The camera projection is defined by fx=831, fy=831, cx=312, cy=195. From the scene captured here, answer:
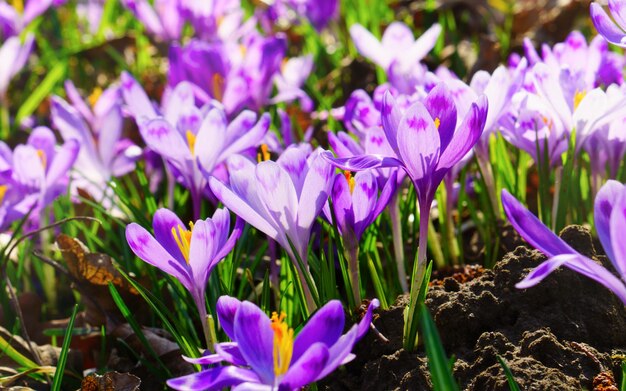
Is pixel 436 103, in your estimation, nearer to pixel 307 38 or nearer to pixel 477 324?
pixel 477 324

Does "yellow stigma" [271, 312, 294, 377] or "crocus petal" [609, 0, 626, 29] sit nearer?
"yellow stigma" [271, 312, 294, 377]

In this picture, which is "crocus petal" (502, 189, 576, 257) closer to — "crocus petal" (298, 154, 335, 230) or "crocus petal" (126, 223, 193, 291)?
"crocus petal" (298, 154, 335, 230)

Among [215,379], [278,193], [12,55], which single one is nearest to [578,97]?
[278,193]

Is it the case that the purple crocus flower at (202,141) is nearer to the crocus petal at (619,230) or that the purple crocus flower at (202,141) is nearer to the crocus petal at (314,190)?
the crocus petal at (314,190)

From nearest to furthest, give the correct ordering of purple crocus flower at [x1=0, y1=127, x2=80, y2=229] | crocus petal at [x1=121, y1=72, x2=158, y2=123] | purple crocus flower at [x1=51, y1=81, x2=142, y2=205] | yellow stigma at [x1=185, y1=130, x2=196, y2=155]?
yellow stigma at [x1=185, y1=130, x2=196, y2=155], purple crocus flower at [x1=0, y1=127, x2=80, y2=229], crocus petal at [x1=121, y1=72, x2=158, y2=123], purple crocus flower at [x1=51, y1=81, x2=142, y2=205]

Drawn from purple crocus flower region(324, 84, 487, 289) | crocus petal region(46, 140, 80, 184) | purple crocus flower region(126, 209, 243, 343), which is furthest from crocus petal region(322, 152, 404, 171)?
crocus petal region(46, 140, 80, 184)

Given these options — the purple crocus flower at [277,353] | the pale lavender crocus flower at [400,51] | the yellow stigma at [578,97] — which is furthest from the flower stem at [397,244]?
the pale lavender crocus flower at [400,51]
